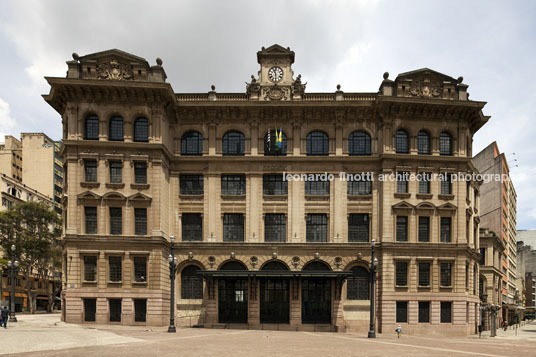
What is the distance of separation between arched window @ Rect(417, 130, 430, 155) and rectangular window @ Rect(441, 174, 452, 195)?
2.79m

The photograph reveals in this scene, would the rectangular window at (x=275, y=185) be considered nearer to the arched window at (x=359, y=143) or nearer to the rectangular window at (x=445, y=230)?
the arched window at (x=359, y=143)

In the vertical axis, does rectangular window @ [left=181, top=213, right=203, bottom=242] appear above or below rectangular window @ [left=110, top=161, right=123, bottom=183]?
below

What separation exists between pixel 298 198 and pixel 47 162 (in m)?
75.6

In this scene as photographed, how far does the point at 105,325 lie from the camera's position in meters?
39.9

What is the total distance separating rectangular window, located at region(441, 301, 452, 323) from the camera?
4284 cm

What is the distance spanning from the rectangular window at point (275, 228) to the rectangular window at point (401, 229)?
10342 millimetres

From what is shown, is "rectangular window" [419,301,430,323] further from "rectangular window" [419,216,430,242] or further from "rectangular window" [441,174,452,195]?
"rectangular window" [441,174,452,195]

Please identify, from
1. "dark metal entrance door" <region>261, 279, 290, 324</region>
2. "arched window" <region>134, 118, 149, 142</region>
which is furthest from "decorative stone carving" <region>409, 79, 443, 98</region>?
"arched window" <region>134, 118, 149, 142</region>

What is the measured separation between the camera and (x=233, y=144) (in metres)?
46.2

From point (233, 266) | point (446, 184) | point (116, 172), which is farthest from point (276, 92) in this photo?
point (446, 184)

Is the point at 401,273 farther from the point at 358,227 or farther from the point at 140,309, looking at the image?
the point at 140,309

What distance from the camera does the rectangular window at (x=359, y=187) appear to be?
4497 cm

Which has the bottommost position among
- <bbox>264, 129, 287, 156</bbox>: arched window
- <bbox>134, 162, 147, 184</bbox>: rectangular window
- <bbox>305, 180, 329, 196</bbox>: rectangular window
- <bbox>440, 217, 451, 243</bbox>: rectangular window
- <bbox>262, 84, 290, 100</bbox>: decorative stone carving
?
<bbox>440, 217, 451, 243</bbox>: rectangular window

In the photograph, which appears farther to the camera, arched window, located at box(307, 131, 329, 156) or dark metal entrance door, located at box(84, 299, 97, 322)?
arched window, located at box(307, 131, 329, 156)
